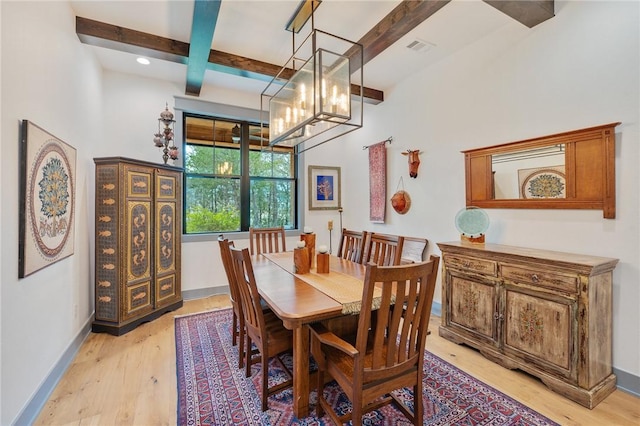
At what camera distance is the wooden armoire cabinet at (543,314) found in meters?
1.92

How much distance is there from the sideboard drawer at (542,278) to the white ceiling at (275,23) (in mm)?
2279

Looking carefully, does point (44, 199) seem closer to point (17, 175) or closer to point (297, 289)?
point (17, 175)

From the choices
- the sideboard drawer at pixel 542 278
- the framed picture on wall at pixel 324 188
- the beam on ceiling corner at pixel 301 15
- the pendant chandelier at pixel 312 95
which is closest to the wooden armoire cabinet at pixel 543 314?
the sideboard drawer at pixel 542 278

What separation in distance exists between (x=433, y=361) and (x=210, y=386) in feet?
5.94

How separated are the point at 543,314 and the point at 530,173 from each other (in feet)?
4.03

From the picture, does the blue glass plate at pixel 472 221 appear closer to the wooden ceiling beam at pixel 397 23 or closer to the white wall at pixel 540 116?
the white wall at pixel 540 116

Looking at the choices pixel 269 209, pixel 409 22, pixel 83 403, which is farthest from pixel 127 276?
pixel 409 22

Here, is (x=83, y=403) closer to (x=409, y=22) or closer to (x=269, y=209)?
(x=269, y=209)

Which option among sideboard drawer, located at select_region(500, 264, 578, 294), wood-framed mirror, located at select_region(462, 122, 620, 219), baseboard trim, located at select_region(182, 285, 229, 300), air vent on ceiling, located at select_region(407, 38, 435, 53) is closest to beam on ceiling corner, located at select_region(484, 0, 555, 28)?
air vent on ceiling, located at select_region(407, 38, 435, 53)

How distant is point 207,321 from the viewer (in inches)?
128

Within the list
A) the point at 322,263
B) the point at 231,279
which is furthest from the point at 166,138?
the point at 322,263

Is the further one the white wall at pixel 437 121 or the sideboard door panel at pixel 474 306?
the sideboard door panel at pixel 474 306

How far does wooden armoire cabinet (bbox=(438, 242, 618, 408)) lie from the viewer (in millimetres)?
1918

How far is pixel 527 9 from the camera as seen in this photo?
232cm
